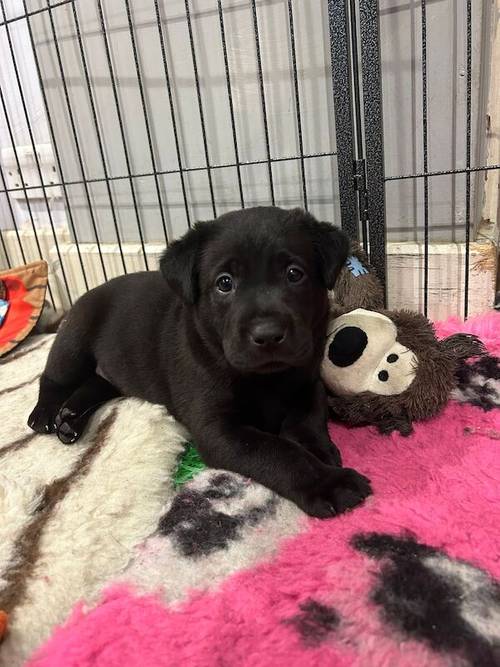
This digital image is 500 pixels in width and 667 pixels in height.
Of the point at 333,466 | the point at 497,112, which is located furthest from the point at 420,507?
the point at 497,112

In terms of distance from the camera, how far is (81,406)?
1580 millimetres

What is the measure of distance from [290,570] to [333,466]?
29cm

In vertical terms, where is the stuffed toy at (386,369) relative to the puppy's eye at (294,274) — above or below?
below

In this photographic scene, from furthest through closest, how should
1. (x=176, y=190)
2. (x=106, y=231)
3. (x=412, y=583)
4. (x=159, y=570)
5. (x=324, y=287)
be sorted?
(x=106, y=231) < (x=176, y=190) < (x=324, y=287) < (x=159, y=570) < (x=412, y=583)

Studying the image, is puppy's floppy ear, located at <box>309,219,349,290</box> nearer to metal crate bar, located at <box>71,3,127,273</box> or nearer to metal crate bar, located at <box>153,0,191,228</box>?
metal crate bar, located at <box>153,0,191,228</box>

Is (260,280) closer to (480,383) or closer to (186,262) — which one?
(186,262)

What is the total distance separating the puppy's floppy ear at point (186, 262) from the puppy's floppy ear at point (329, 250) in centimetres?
27

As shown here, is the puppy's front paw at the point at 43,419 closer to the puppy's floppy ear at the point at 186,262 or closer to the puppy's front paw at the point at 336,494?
the puppy's floppy ear at the point at 186,262

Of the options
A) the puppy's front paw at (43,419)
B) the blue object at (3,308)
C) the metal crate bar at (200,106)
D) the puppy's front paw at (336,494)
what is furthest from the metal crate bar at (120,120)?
the puppy's front paw at (336,494)

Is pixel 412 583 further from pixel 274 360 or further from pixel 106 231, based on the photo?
pixel 106 231

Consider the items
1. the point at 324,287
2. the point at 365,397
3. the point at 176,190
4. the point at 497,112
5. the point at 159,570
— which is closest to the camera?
the point at 159,570

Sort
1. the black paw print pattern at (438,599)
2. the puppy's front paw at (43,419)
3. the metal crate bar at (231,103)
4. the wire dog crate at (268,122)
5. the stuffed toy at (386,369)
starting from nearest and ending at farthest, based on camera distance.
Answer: the black paw print pattern at (438,599) → the stuffed toy at (386,369) → the puppy's front paw at (43,419) → the wire dog crate at (268,122) → the metal crate bar at (231,103)

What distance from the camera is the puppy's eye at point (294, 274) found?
1.22m

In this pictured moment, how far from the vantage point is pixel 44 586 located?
36.9 inches
